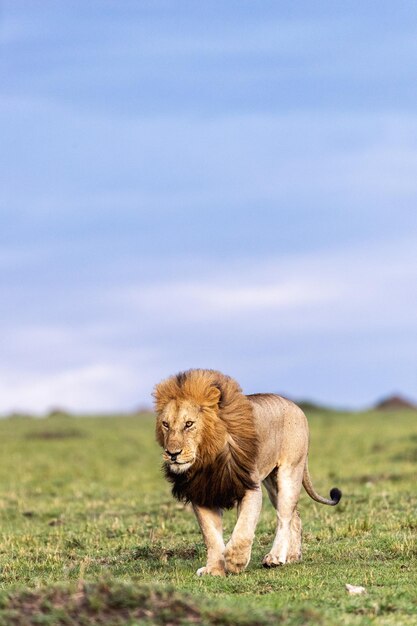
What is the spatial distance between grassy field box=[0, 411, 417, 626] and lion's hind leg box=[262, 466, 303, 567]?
27cm

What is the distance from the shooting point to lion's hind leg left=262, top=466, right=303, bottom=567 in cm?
1180

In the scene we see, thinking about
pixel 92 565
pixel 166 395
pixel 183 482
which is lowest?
pixel 92 565

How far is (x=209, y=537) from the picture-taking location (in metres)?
11.2

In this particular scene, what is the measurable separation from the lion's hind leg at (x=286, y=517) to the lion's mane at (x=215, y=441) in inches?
33.4

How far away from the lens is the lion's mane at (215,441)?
10992 millimetres

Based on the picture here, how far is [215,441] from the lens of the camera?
11.0 metres

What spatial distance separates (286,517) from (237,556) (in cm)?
104

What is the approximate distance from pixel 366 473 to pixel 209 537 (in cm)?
1613

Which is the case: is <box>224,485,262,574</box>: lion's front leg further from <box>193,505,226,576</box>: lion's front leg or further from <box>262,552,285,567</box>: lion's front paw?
<box>262,552,285,567</box>: lion's front paw

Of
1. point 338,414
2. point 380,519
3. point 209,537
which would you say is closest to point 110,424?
point 338,414

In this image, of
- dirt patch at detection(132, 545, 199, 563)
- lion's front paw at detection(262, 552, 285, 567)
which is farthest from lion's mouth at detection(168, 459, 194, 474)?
dirt patch at detection(132, 545, 199, 563)

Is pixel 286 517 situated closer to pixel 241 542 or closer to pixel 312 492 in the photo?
pixel 241 542

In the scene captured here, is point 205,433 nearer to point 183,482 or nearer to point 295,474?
point 183,482

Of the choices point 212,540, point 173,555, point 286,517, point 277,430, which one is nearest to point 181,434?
point 212,540
